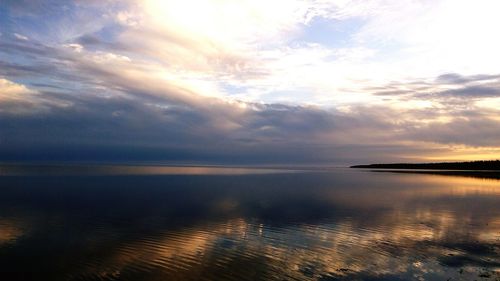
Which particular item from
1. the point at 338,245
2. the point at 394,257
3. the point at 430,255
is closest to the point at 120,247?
the point at 338,245

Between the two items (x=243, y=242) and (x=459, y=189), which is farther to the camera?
(x=459, y=189)

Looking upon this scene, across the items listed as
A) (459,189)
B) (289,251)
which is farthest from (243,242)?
(459,189)

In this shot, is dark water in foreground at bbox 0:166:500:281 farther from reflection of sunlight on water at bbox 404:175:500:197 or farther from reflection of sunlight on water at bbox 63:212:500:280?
reflection of sunlight on water at bbox 404:175:500:197

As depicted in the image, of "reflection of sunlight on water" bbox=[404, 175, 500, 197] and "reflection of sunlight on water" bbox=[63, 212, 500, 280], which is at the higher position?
"reflection of sunlight on water" bbox=[404, 175, 500, 197]

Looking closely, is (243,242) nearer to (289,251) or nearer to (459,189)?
(289,251)

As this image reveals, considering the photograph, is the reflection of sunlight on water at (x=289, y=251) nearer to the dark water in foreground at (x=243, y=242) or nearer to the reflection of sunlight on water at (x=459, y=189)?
the dark water in foreground at (x=243, y=242)

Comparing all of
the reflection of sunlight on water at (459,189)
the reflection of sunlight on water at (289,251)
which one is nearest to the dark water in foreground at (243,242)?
the reflection of sunlight on water at (289,251)

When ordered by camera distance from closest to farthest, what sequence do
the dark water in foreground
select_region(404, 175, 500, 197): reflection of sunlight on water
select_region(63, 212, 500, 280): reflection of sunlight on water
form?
the dark water in foreground, select_region(63, 212, 500, 280): reflection of sunlight on water, select_region(404, 175, 500, 197): reflection of sunlight on water

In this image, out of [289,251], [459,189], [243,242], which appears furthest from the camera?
[459,189]

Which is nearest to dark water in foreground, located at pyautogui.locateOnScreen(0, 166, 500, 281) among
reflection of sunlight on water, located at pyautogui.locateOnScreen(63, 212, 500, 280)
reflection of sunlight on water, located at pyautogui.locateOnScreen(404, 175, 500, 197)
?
reflection of sunlight on water, located at pyautogui.locateOnScreen(63, 212, 500, 280)

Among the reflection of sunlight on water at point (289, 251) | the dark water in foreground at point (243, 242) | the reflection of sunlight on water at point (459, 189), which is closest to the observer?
the dark water in foreground at point (243, 242)

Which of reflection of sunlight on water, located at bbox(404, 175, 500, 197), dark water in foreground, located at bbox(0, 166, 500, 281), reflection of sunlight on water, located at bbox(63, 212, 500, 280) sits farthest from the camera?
reflection of sunlight on water, located at bbox(404, 175, 500, 197)

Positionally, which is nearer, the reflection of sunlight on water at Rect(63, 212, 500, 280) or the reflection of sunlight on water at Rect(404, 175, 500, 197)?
the reflection of sunlight on water at Rect(63, 212, 500, 280)

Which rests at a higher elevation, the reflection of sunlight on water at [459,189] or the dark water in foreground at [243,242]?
the reflection of sunlight on water at [459,189]
